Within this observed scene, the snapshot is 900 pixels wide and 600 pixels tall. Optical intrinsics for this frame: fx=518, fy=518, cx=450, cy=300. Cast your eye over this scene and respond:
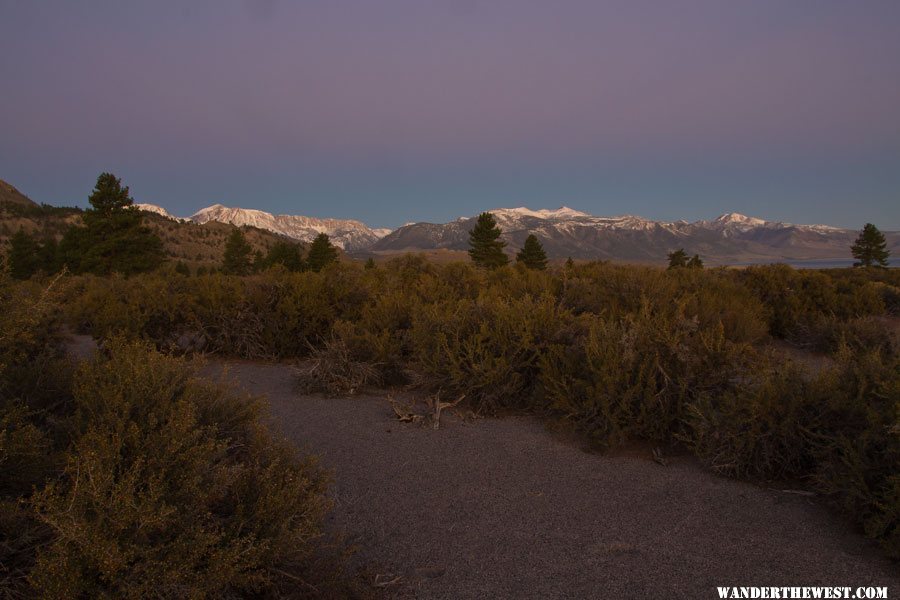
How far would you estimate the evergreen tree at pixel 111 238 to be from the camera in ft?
105

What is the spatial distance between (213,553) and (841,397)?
432 centimetres

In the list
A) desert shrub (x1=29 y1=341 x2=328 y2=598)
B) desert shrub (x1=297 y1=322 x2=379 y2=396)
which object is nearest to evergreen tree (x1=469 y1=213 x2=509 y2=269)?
desert shrub (x1=297 y1=322 x2=379 y2=396)

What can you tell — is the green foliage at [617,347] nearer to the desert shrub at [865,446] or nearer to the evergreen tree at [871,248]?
→ the desert shrub at [865,446]

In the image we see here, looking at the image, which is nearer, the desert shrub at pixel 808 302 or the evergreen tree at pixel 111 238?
the desert shrub at pixel 808 302

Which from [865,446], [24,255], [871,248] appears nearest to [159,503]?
[865,446]

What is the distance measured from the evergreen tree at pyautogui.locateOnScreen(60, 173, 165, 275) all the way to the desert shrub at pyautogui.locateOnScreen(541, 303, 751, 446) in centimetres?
3386

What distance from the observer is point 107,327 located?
30.3 feet

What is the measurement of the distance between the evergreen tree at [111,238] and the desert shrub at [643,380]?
3386 centimetres

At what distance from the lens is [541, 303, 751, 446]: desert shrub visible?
4961 millimetres

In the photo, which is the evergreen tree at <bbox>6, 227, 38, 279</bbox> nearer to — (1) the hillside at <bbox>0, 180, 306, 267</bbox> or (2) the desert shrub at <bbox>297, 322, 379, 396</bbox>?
(1) the hillside at <bbox>0, 180, 306, 267</bbox>

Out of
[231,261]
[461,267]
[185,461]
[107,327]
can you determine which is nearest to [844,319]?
[461,267]

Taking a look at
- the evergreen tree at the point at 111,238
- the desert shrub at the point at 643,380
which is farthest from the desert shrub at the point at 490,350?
the evergreen tree at the point at 111,238

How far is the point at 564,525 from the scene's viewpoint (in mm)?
3582

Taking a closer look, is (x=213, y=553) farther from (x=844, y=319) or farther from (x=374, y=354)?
(x=844, y=319)
